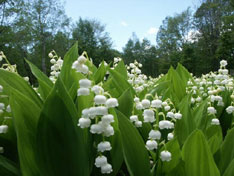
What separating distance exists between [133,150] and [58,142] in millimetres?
284

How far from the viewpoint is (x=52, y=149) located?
0.74 metres

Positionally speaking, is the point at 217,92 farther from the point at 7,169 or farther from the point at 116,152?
the point at 7,169

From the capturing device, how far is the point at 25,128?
2.51 feet

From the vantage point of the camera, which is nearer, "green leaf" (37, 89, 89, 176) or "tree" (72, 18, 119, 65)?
"green leaf" (37, 89, 89, 176)

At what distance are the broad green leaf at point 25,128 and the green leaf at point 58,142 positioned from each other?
54mm

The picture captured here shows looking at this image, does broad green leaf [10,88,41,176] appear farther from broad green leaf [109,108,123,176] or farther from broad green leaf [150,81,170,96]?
broad green leaf [150,81,170,96]

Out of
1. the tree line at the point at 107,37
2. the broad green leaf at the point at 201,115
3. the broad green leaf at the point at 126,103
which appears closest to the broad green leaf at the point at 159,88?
the broad green leaf at the point at 201,115

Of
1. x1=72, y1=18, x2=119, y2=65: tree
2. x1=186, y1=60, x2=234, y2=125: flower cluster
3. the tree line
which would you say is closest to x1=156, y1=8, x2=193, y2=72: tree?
the tree line

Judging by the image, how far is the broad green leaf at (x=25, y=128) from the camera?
0.74 metres

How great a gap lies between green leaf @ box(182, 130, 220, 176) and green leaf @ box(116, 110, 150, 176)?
0.15 m

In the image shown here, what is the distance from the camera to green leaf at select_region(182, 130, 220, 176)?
0.74 meters

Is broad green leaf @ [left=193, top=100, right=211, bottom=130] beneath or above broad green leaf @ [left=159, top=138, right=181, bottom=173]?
above

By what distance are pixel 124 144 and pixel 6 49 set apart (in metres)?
25.3

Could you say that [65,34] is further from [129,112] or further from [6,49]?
[129,112]
